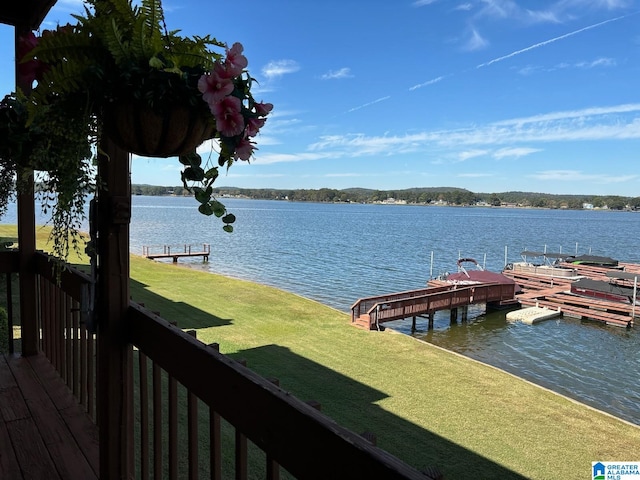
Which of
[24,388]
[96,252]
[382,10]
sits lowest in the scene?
[24,388]

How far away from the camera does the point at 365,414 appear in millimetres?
5812

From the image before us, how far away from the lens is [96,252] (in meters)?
1.62

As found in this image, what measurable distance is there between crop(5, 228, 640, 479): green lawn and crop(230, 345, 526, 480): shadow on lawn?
15mm

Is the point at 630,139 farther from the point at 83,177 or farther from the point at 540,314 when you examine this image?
the point at 83,177

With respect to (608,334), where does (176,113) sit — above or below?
above

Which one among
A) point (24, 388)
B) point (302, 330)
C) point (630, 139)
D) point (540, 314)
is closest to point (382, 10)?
point (540, 314)

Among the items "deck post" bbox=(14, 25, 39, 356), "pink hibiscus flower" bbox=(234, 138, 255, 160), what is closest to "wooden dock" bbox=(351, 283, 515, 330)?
"deck post" bbox=(14, 25, 39, 356)

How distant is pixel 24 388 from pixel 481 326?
45.8 ft

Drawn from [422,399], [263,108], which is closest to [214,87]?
[263,108]

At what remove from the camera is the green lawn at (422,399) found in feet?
17.0

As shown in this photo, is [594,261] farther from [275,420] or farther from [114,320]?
[275,420]

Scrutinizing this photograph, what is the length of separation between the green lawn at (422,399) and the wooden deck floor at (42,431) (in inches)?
132

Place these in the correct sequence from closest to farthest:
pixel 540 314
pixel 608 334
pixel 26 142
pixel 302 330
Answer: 1. pixel 26 142
2. pixel 302 330
3. pixel 608 334
4. pixel 540 314

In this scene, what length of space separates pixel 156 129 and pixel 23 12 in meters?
2.57
